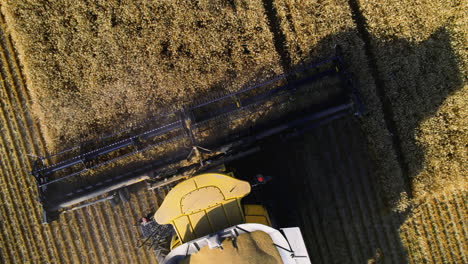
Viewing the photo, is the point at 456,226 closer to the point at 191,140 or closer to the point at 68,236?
the point at 191,140

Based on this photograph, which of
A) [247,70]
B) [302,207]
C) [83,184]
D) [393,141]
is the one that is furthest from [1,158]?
[393,141]

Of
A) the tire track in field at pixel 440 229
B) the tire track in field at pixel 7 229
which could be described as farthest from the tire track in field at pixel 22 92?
the tire track in field at pixel 440 229

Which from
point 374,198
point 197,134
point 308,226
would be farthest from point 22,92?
point 374,198

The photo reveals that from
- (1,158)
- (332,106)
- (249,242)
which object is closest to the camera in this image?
(249,242)

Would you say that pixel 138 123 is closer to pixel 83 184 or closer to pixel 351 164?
pixel 83 184

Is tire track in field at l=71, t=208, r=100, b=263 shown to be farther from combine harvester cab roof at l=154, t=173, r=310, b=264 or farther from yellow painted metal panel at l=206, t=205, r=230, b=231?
yellow painted metal panel at l=206, t=205, r=230, b=231

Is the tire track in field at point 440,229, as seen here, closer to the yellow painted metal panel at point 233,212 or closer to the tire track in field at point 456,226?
the tire track in field at point 456,226

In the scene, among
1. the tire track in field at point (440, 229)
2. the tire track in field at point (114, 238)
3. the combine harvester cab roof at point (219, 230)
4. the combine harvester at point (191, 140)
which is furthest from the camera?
the tire track in field at point (114, 238)

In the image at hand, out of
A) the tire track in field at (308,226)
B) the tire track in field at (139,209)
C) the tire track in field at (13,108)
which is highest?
the tire track in field at (13,108)
